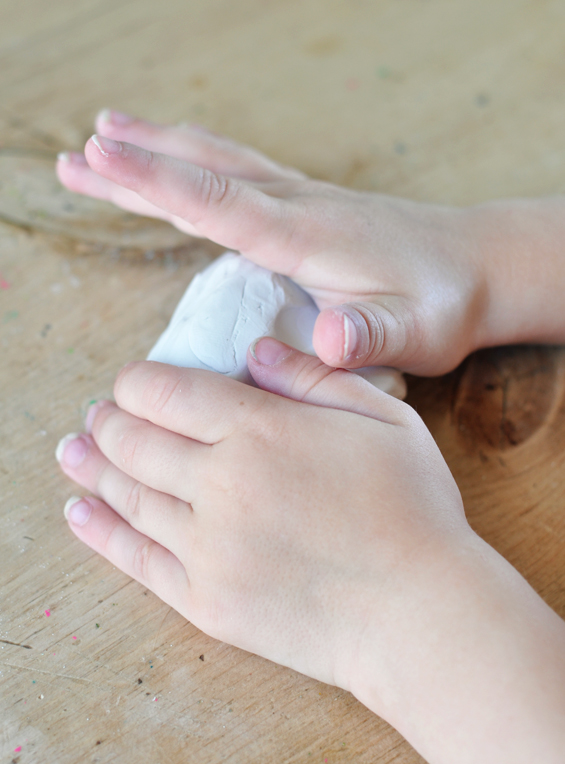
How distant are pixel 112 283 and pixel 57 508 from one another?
11.6 inches

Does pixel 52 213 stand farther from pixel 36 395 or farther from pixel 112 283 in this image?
pixel 36 395

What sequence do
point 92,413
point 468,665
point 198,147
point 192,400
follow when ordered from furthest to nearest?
point 198,147, point 92,413, point 192,400, point 468,665

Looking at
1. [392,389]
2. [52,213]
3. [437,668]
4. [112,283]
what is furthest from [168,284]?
[437,668]

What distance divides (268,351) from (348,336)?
91 mm

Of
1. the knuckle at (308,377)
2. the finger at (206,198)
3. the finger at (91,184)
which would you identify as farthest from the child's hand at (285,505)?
the finger at (91,184)

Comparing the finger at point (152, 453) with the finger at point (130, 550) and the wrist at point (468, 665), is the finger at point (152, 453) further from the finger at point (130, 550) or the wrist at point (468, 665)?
the wrist at point (468, 665)

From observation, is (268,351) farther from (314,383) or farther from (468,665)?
(468,665)

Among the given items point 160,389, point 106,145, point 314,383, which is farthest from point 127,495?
point 106,145

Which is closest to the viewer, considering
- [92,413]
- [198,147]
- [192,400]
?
[192,400]

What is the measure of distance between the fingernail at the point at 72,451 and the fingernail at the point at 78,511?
0.04 meters

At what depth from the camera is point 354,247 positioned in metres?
0.61

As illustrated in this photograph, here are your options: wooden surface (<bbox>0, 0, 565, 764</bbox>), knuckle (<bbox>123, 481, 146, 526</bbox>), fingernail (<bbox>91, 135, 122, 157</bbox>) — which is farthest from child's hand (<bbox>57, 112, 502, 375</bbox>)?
knuckle (<bbox>123, 481, 146, 526</bbox>)

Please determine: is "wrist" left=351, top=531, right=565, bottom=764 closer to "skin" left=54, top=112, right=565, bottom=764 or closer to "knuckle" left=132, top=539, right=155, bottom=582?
"skin" left=54, top=112, right=565, bottom=764

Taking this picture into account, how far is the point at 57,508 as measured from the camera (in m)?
0.62
